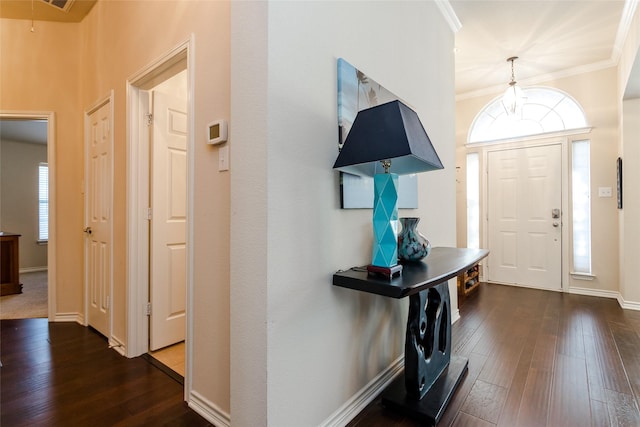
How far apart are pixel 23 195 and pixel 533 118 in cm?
868

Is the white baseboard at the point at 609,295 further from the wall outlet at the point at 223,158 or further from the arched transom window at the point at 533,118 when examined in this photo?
the wall outlet at the point at 223,158

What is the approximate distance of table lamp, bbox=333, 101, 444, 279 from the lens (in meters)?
1.16

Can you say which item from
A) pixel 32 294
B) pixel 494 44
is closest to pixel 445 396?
pixel 494 44

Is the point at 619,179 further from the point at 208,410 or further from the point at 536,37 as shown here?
the point at 208,410

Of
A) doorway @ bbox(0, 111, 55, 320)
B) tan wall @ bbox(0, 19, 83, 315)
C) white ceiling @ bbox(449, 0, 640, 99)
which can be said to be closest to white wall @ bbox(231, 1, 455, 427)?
white ceiling @ bbox(449, 0, 640, 99)

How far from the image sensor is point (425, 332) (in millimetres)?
1752

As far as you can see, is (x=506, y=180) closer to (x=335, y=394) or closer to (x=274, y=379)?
(x=335, y=394)

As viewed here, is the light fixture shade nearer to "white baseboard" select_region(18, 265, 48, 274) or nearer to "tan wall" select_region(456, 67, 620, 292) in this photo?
"tan wall" select_region(456, 67, 620, 292)

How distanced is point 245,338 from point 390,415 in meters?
0.95

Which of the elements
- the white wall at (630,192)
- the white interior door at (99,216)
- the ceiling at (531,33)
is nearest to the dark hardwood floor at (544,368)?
the white wall at (630,192)

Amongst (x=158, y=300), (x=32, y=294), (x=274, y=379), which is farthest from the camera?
(x=32, y=294)

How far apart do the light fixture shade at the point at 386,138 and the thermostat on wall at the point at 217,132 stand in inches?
23.5

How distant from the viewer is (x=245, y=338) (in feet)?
3.91

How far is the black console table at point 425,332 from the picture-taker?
1.31 meters
